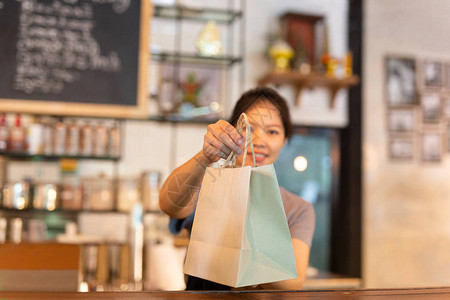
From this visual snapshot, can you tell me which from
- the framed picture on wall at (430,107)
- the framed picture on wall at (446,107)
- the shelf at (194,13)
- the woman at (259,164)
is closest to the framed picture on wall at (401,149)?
the framed picture on wall at (430,107)

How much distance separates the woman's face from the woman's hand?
117 mm

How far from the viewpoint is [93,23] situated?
254 cm

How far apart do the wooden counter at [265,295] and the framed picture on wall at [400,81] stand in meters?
2.65

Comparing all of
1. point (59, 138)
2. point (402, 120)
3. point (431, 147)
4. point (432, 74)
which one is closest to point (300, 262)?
point (59, 138)

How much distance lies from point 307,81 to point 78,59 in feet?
4.54

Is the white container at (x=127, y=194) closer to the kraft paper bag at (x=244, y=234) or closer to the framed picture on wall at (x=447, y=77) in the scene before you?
the kraft paper bag at (x=244, y=234)

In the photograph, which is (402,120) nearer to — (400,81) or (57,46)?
(400,81)

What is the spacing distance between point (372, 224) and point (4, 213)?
2.26 metres

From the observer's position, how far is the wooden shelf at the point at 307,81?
9.48 ft

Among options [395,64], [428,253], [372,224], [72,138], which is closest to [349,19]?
[395,64]

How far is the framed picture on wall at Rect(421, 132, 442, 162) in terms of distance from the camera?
324 cm

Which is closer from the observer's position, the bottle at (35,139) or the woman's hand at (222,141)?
the woman's hand at (222,141)

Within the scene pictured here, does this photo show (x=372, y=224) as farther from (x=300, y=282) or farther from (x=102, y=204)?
(x=300, y=282)

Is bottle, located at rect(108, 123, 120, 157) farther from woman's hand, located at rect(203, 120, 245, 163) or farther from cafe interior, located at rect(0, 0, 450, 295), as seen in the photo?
woman's hand, located at rect(203, 120, 245, 163)
